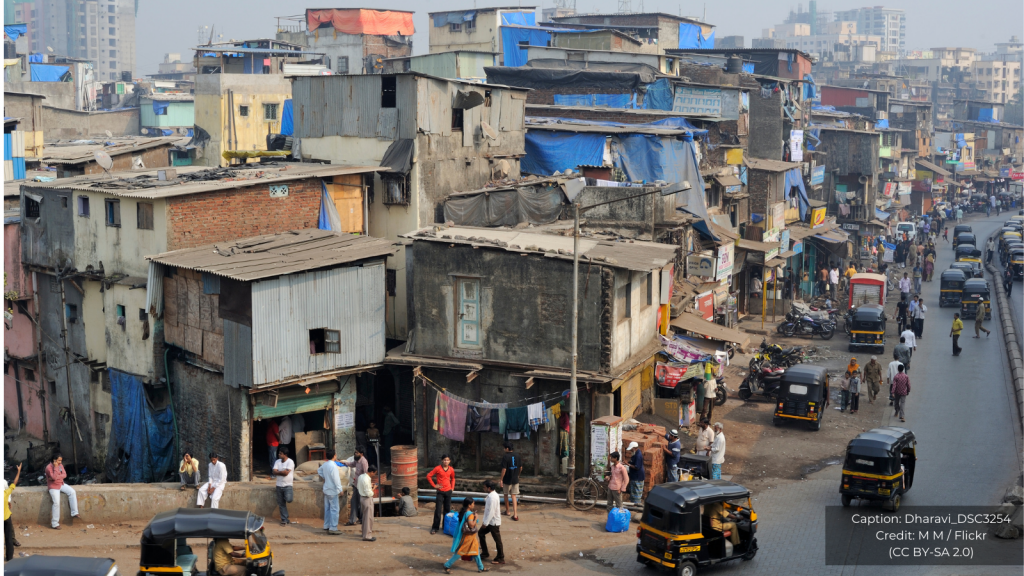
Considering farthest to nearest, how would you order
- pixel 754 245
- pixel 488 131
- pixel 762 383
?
pixel 754 245 → pixel 488 131 → pixel 762 383

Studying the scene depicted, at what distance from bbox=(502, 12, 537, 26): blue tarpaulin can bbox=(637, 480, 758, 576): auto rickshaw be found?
160ft

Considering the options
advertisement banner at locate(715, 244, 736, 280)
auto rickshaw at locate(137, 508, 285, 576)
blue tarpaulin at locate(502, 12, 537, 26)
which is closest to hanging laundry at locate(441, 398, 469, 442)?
auto rickshaw at locate(137, 508, 285, 576)

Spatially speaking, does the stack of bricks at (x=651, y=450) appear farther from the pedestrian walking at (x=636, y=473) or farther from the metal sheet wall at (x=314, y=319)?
the metal sheet wall at (x=314, y=319)

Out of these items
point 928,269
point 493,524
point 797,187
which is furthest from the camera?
point 928,269

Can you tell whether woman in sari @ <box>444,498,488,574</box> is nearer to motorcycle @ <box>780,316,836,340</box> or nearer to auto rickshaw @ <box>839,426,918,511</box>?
auto rickshaw @ <box>839,426,918,511</box>

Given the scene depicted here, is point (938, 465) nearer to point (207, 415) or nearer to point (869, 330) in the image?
point (869, 330)

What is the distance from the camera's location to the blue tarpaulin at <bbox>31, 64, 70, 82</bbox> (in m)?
71.3

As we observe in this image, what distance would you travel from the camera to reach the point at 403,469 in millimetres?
21594

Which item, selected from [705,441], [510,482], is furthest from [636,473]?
[705,441]

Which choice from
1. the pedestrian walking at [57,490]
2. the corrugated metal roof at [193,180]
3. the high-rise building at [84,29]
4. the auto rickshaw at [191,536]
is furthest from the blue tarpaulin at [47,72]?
the high-rise building at [84,29]

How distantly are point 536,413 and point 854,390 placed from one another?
11.0m

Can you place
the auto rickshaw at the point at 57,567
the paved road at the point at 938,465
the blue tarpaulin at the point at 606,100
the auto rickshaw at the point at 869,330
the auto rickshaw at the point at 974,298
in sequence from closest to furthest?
the auto rickshaw at the point at 57,567, the paved road at the point at 938,465, the auto rickshaw at the point at 869,330, the auto rickshaw at the point at 974,298, the blue tarpaulin at the point at 606,100

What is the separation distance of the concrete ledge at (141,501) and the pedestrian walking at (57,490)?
0.62 ft

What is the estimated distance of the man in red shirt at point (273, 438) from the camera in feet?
78.7
